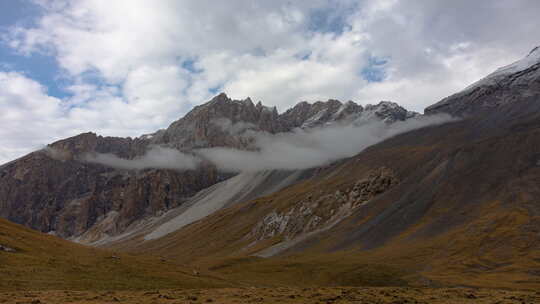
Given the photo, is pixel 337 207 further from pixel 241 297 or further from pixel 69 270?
pixel 241 297

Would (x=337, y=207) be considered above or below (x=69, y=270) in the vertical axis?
below

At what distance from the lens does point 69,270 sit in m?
46.1

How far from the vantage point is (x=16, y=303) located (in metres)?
29.3

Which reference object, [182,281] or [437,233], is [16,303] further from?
[437,233]

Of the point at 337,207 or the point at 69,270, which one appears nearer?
the point at 69,270

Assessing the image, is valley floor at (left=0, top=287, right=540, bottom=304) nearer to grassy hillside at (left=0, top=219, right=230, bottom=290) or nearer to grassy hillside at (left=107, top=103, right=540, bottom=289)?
grassy hillside at (left=0, top=219, right=230, bottom=290)

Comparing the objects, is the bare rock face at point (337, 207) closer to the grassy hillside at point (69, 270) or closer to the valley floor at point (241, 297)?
the grassy hillside at point (69, 270)

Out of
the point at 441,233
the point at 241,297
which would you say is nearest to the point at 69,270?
the point at 241,297

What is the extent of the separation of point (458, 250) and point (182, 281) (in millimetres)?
80874

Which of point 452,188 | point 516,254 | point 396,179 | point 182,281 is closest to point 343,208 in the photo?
point 396,179

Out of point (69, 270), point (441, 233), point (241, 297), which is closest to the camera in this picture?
point (241, 297)

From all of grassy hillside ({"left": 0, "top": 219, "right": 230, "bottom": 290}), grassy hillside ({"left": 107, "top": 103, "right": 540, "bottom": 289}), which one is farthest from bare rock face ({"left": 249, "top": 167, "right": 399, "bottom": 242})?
grassy hillside ({"left": 0, "top": 219, "right": 230, "bottom": 290})

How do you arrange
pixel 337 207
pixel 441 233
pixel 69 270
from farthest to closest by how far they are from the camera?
pixel 337 207 < pixel 441 233 < pixel 69 270

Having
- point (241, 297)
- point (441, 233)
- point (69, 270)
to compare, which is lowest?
point (441, 233)
